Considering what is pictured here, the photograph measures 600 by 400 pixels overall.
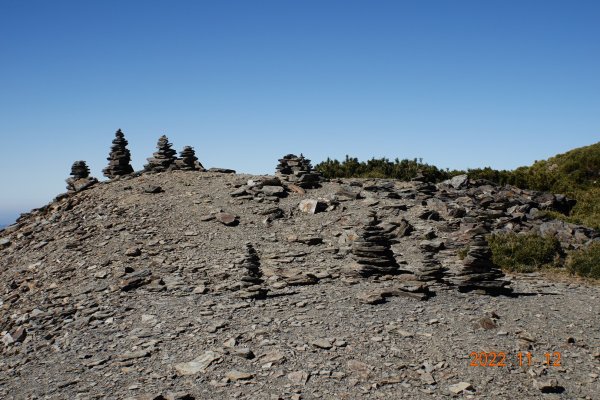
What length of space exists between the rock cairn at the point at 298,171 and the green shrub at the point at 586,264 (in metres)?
14.3

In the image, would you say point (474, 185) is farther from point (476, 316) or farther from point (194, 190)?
point (476, 316)

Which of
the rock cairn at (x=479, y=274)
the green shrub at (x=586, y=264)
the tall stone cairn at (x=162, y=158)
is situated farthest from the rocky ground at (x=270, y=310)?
the tall stone cairn at (x=162, y=158)

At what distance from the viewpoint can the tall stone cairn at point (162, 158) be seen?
33.2 metres

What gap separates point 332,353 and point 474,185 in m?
25.8

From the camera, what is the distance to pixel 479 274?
16188mm

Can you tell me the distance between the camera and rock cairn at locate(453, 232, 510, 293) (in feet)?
52.8

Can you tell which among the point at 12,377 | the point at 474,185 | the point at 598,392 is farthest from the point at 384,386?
the point at 474,185

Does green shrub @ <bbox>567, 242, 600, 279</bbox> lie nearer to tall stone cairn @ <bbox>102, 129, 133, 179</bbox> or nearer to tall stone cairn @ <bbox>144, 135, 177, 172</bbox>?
tall stone cairn @ <bbox>144, 135, 177, 172</bbox>

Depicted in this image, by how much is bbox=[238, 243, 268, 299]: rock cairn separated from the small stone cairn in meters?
17.1

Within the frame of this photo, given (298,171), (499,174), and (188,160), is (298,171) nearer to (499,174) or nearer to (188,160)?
(188,160)

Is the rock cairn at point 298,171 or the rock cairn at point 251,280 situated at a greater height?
the rock cairn at point 298,171

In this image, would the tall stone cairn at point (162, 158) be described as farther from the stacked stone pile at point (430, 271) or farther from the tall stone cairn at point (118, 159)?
the stacked stone pile at point (430, 271)

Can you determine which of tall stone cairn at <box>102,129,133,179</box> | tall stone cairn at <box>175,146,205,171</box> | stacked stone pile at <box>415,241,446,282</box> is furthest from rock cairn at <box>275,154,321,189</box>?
stacked stone pile at <box>415,241,446,282</box>

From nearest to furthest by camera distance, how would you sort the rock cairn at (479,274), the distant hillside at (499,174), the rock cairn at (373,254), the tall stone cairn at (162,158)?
1. the rock cairn at (479,274)
2. the rock cairn at (373,254)
3. the tall stone cairn at (162,158)
4. the distant hillside at (499,174)
